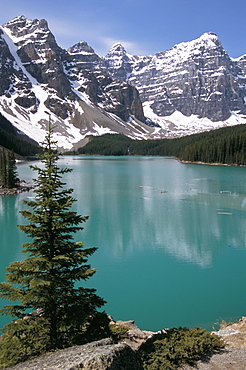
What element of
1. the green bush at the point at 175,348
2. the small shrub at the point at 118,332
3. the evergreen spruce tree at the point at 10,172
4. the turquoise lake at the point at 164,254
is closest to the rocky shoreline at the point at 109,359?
the green bush at the point at 175,348

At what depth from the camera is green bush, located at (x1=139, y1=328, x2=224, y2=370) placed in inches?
265

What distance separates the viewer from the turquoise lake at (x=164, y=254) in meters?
13.6

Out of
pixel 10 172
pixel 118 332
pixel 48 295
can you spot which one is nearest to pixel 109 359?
pixel 48 295

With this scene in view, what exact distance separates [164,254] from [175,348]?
1369cm

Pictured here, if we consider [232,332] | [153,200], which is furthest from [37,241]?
[153,200]

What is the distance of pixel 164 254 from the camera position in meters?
20.7

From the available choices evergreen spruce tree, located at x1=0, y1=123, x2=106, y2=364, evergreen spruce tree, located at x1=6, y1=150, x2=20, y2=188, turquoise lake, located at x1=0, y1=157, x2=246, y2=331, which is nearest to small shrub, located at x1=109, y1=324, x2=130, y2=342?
evergreen spruce tree, located at x1=0, y1=123, x2=106, y2=364

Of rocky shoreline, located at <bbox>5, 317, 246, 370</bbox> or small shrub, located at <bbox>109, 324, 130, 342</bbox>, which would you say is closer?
rocky shoreline, located at <bbox>5, 317, 246, 370</bbox>

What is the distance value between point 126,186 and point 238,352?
45102 mm

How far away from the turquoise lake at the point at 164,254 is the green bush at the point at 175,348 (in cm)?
457

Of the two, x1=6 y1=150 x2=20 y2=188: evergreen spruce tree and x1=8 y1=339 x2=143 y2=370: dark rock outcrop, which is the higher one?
x1=6 y1=150 x2=20 y2=188: evergreen spruce tree

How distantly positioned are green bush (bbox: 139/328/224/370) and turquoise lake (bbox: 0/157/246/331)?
4.57 metres

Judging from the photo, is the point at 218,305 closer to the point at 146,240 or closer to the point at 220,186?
the point at 146,240

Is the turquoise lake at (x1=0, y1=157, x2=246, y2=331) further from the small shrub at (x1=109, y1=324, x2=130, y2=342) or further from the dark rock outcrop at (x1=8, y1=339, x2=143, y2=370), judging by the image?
the dark rock outcrop at (x1=8, y1=339, x2=143, y2=370)
